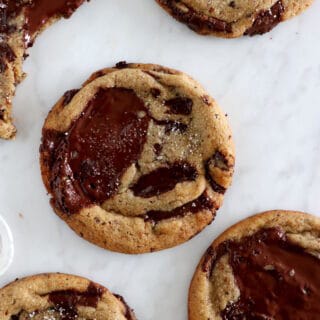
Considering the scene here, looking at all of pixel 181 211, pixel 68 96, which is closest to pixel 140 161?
pixel 181 211

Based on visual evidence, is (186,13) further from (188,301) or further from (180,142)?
(188,301)

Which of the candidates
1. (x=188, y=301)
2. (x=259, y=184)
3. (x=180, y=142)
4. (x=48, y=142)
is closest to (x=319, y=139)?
(x=259, y=184)

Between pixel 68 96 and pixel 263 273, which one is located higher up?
pixel 68 96

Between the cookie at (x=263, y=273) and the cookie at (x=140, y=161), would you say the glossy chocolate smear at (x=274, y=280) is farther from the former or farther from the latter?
the cookie at (x=140, y=161)

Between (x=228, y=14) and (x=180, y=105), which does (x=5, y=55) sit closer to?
(x=180, y=105)

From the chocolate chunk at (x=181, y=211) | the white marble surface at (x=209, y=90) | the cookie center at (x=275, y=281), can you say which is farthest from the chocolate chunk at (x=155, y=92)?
the cookie center at (x=275, y=281)
